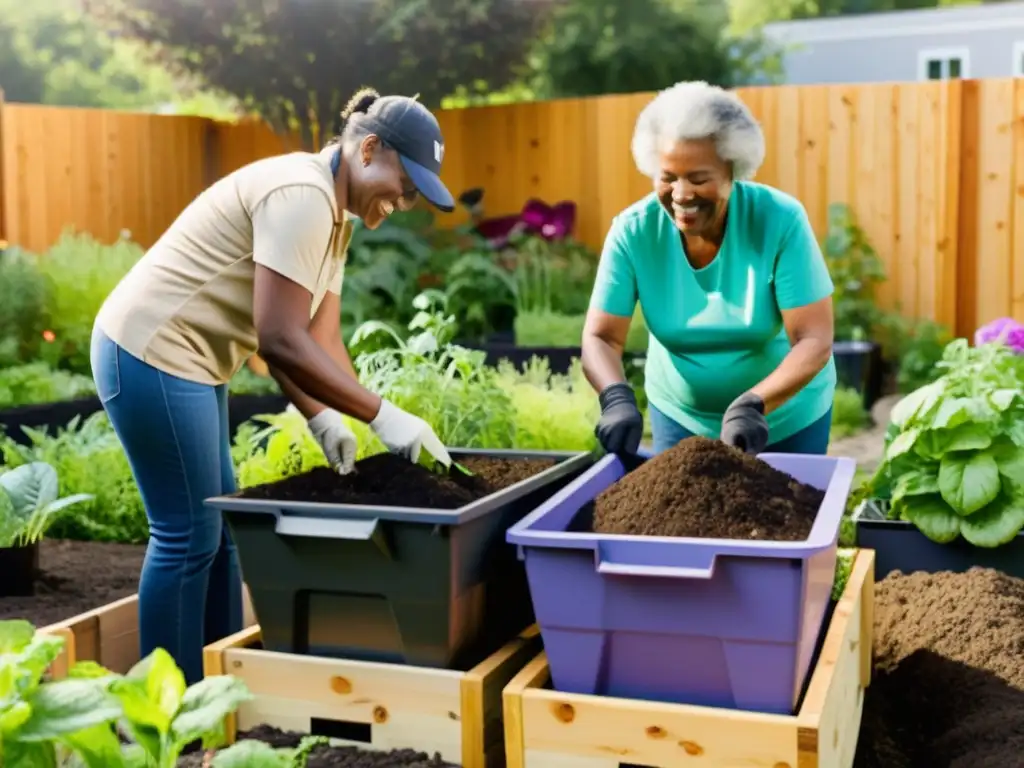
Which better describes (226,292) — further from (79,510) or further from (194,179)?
(194,179)

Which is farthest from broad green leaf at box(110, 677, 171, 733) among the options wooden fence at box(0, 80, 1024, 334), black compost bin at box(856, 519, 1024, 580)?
wooden fence at box(0, 80, 1024, 334)

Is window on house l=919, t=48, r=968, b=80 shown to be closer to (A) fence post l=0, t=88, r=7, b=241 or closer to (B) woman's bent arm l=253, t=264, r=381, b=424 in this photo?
(A) fence post l=0, t=88, r=7, b=241

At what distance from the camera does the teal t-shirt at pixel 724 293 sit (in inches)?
110

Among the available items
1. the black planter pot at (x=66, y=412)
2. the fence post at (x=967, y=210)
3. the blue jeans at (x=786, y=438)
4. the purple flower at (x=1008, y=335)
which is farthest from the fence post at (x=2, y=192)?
the blue jeans at (x=786, y=438)

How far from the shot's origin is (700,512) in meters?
2.05

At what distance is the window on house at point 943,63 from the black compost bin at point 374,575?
21813 millimetres

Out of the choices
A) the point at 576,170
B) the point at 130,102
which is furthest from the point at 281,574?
the point at 130,102

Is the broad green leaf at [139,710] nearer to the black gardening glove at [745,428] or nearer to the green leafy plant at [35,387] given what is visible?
the black gardening glove at [745,428]

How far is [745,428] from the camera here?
2.51 m

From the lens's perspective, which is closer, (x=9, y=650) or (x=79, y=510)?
(x=9, y=650)

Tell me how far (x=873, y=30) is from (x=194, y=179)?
14831mm

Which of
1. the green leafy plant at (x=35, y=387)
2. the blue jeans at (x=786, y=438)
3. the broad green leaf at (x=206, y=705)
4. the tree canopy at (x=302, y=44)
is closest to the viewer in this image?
the broad green leaf at (x=206, y=705)

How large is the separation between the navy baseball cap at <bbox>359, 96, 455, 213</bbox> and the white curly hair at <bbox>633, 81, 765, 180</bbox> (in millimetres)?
502

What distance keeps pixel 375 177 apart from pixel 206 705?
1.16 m
